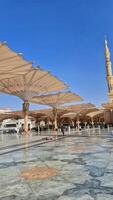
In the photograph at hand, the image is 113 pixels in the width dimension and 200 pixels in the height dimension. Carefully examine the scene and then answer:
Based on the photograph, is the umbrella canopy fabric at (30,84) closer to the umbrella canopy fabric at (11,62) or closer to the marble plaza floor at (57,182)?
the umbrella canopy fabric at (11,62)

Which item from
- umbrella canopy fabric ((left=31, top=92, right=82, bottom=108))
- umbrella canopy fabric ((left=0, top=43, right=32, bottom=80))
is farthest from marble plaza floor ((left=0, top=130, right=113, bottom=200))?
umbrella canopy fabric ((left=31, top=92, right=82, bottom=108))

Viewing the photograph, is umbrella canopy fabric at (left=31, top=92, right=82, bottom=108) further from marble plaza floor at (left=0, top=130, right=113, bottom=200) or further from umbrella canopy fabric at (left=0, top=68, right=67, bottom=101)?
marble plaza floor at (left=0, top=130, right=113, bottom=200)

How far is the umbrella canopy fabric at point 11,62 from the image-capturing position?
43.4 feet

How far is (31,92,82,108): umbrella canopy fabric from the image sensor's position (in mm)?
33037

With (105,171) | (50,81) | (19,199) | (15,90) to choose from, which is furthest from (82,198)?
(15,90)

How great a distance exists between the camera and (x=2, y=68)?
50.3 ft

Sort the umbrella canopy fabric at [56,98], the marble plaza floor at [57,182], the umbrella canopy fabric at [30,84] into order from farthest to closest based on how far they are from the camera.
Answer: the umbrella canopy fabric at [56,98] → the umbrella canopy fabric at [30,84] → the marble plaza floor at [57,182]

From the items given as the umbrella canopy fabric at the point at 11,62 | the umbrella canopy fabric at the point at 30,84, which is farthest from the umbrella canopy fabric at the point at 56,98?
the umbrella canopy fabric at the point at 11,62

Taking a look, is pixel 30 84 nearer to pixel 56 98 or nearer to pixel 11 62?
pixel 56 98

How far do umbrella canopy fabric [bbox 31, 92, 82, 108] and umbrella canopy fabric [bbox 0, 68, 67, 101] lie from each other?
16.7ft

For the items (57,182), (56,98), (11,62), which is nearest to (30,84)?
(56,98)

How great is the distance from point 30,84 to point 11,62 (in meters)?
10.4

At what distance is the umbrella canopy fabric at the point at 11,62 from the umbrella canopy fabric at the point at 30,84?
426cm

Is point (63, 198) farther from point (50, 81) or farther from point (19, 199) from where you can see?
point (50, 81)
